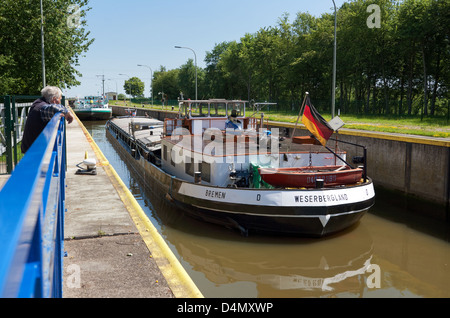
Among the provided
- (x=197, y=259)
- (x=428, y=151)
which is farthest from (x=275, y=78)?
(x=197, y=259)

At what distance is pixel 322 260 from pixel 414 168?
21.9ft

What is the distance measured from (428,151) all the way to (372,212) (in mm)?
2788

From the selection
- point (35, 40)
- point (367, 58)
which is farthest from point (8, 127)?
point (367, 58)

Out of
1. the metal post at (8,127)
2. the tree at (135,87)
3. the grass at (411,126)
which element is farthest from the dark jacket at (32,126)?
the tree at (135,87)

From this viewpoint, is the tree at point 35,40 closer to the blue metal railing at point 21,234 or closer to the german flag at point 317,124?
the german flag at point 317,124

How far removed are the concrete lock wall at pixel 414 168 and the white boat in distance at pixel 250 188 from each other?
1909 mm

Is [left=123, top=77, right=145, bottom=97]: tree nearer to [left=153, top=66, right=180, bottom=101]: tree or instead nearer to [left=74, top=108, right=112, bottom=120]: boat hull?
[left=153, top=66, right=180, bottom=101]: tree

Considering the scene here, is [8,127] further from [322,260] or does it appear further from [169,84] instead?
[169,84]

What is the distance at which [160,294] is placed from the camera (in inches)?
165

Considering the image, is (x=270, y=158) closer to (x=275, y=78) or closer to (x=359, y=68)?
(x=359, y=68)

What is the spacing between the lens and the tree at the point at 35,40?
23.6 m

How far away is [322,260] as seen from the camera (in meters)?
8.85

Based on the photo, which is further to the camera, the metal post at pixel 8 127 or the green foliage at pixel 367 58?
the green foliage at pixel 367 58

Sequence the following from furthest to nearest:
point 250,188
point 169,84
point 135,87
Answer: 1. point 135,87
2. point 169,84
3. point 250,188
